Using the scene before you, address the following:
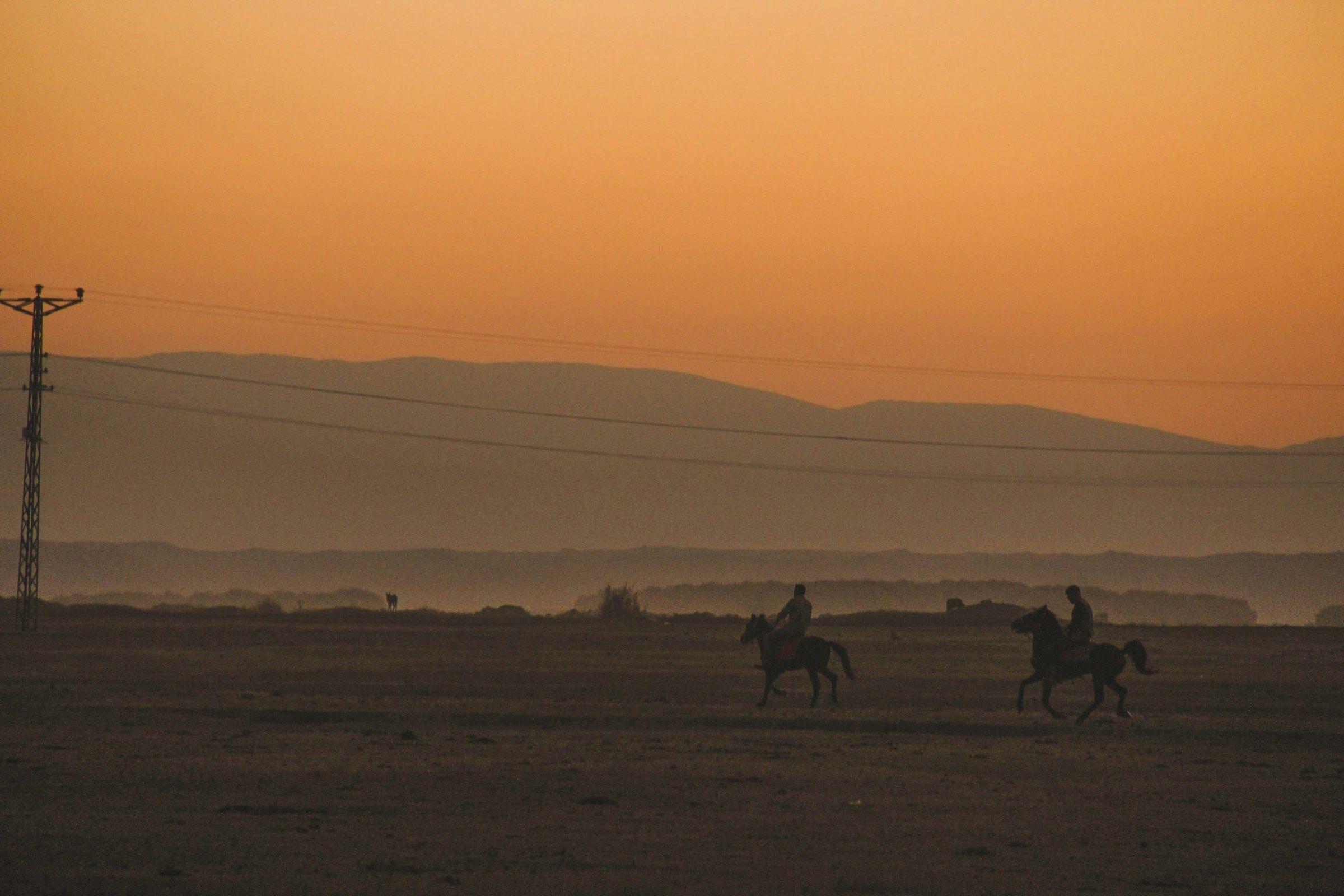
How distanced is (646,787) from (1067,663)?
A: 11390mm

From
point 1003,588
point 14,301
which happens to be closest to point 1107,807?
point 14,301

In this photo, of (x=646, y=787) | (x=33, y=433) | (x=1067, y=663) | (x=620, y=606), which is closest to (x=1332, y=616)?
(x=620, y=606)

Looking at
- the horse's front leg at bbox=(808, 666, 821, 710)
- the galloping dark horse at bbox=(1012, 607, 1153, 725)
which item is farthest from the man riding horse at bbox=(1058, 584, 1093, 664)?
the horse's front leg at bbox=(808, 666, 821, 710)

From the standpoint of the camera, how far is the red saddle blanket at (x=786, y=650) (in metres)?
31.7

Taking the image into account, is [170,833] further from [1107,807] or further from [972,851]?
[1107,807]

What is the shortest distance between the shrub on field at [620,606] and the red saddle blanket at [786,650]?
5706 cm

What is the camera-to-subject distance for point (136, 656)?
47.8 m

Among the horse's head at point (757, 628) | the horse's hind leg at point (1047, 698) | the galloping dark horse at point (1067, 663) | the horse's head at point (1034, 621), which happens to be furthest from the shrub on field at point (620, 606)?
the galloping dark horse at point (1067, 663)

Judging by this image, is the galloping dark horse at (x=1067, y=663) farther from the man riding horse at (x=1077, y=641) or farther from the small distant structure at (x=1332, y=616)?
the small distant structure at (x=1332, y=616)

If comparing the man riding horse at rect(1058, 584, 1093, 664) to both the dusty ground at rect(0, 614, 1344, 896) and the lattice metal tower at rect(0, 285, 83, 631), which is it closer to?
the dusty ground at rect(0, 614, 1344, 896)

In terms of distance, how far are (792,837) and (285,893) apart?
470 centimetres

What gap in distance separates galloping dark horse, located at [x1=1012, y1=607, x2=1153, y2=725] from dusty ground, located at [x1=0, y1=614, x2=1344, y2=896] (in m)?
0.67

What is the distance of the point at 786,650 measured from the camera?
31.8m

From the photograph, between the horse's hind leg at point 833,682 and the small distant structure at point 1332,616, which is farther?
the small distant structure at point 1332,616
